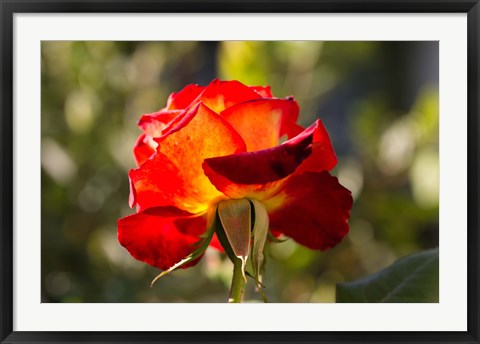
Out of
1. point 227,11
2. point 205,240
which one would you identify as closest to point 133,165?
point 227,11

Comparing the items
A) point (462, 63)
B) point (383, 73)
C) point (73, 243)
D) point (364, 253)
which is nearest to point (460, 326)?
point (462, 63)

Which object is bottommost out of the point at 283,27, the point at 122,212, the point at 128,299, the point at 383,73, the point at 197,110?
the point at 128,299

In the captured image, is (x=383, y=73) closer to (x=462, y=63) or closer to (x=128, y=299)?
(x=128, y=299)

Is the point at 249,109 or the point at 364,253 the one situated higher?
the point at 249,109

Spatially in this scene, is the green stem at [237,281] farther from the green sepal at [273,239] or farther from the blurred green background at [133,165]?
the blurred green background at [133,165]

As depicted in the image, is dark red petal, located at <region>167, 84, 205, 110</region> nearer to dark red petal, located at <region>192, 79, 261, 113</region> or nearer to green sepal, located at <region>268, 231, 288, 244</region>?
dark red petal, located at <region>192, 79, 261, 113</region>

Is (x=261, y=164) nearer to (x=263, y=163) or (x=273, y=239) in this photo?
(x=263, y=163)

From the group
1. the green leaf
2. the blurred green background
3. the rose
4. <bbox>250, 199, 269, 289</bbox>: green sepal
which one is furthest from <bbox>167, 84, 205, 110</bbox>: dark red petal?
the blurred green background
